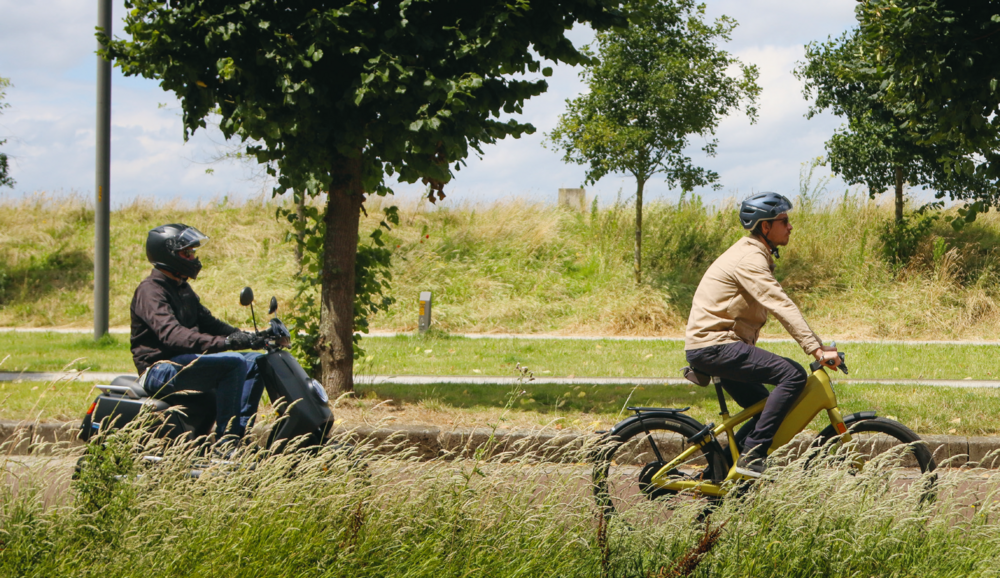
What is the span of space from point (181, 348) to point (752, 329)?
3.21 metres

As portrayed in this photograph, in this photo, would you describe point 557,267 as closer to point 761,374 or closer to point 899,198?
point 899,198

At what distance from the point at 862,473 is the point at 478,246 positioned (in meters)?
16.0

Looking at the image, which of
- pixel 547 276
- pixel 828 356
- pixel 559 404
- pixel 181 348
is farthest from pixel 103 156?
pixel 828 356

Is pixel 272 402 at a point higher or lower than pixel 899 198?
lower

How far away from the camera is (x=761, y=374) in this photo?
4652mm

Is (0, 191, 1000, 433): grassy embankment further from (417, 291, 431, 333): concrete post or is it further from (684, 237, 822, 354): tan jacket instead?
(684, 237, 822, 354): tan jacket

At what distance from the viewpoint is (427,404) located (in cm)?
771

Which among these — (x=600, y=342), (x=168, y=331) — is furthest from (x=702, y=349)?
(x=600, y=342)

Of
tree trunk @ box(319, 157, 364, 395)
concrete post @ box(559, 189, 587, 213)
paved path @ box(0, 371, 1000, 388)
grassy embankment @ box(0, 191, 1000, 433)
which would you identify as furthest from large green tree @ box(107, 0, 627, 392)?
concrete post @ box(559, 189, 587, 213)

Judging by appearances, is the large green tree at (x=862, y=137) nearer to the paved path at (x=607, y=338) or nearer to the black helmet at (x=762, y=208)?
the paved path at (x=607, y=338)

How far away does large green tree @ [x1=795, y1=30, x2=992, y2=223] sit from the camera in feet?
53.0

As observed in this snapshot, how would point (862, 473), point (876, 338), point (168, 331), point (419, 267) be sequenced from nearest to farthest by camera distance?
point (862, 473) → point (168, 331) → point (876, 338) → point (419, 267)

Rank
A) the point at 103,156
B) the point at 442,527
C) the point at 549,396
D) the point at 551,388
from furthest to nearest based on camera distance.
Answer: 1. the point at 103,156
2. the point at 551,388
3. the point at 549,396
4. the point at 442,527

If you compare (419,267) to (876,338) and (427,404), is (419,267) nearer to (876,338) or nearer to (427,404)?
(876,338)
